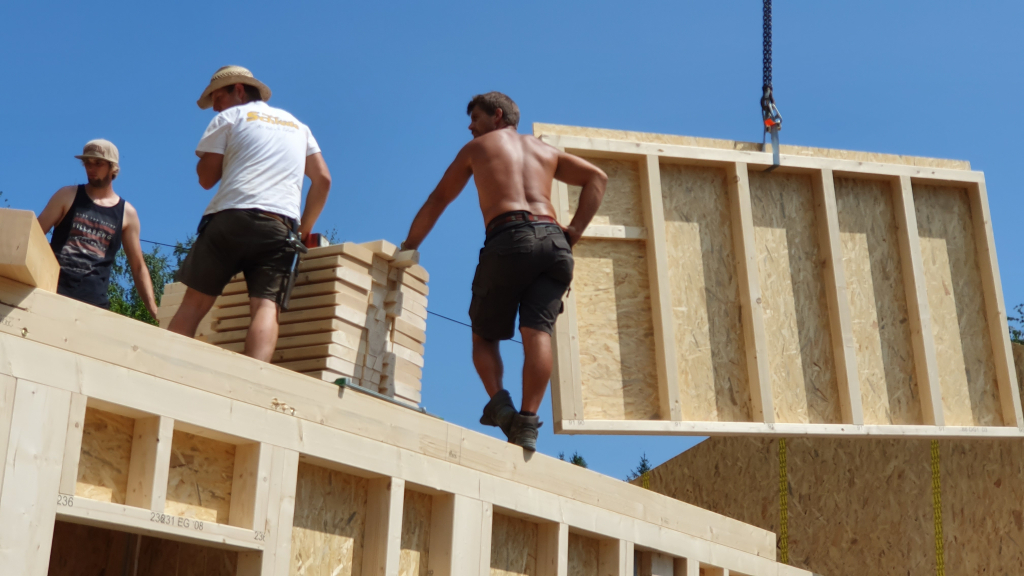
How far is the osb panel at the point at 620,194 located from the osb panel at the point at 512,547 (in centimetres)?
264

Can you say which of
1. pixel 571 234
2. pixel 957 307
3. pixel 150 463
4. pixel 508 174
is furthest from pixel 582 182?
pixel 957 307

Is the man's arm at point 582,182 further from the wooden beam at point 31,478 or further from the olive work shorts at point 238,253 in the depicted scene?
the wooden beam at point 31,478

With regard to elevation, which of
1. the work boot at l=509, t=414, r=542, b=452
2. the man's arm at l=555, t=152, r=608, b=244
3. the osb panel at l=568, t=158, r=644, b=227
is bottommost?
the work boot at l=509, t=414, r=542, b=452

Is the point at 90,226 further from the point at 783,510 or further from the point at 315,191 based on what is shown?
the point at 783,510

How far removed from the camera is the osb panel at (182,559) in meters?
4.02

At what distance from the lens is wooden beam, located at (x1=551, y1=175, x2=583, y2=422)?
6520mm

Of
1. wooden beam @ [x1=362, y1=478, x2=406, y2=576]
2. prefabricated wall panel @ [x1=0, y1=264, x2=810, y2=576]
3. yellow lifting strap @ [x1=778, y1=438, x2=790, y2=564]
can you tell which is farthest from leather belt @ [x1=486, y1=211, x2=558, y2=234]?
yellow lifting strap @ [x1=778, y1=438, x2=790, y2=564]

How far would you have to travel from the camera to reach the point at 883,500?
8.53 meters

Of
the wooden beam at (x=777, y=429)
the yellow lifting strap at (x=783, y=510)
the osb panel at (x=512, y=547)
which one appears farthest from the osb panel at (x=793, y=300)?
the osb panel at (x=512, y=547)

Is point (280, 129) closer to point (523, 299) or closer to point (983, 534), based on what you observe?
point (523, 299)

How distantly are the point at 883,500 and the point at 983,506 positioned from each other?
739 millimetres

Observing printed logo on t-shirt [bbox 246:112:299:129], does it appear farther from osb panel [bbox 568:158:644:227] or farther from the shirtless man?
osb panel [bbox 568:158:644:227]

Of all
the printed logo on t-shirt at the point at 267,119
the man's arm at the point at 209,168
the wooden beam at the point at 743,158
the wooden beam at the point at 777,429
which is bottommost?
the wooden beam at the point at 777,429

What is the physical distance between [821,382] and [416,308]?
129 inches
